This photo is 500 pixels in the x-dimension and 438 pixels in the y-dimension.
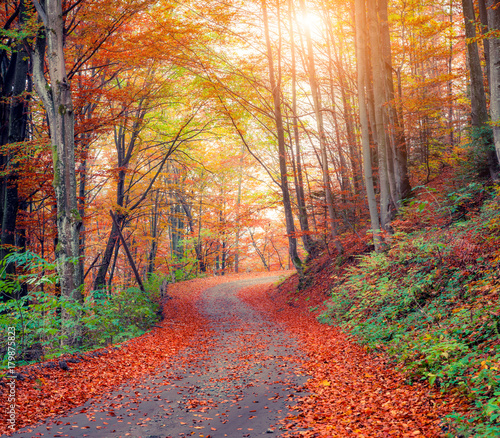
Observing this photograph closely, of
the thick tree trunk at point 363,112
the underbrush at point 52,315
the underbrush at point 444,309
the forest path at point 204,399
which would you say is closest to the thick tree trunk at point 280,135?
the thick tree trunk at point 363,112

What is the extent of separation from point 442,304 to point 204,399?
4.23 metres

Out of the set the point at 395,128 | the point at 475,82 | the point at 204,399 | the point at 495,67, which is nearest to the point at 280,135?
the point at 395,128

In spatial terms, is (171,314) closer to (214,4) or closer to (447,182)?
(447,182)

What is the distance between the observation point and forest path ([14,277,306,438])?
4.33 meters

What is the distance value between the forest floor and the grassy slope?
315 mm

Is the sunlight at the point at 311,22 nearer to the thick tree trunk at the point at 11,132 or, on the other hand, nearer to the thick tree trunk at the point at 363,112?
the thick tree trunk at the point at 363,112

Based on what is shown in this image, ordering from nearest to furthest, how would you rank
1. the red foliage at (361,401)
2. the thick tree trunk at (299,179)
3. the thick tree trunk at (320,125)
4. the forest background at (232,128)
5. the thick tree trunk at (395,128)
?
the red foliage at (361,401), the forest background at (232,128), the thick tree trunk at (395,128), the thick tree trunk at (320,125), the thick tree trunk at (299,179)

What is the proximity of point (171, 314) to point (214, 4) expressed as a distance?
12.4 m

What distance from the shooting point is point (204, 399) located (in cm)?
543

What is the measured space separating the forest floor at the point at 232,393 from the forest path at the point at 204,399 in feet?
0.05

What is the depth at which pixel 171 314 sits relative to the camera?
14.8 metres

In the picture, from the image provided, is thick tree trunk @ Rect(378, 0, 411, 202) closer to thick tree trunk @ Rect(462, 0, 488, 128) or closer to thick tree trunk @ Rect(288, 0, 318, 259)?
thick tree trunk @ Rect(462, 0, 488, 128)

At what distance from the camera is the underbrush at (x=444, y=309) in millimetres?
3867

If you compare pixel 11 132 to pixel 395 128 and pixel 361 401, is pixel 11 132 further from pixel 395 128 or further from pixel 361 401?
pixel 395 128
